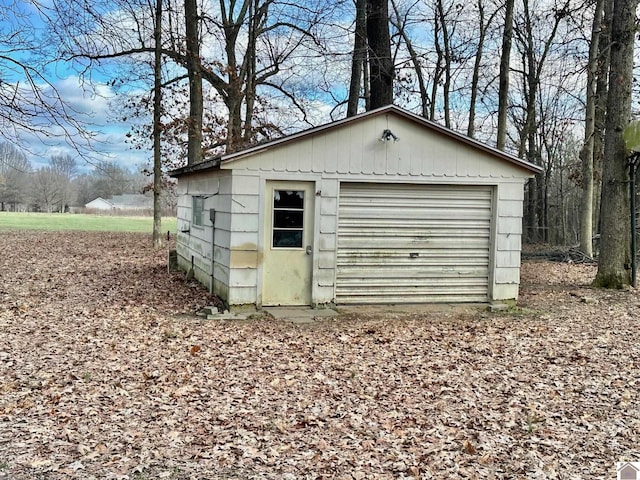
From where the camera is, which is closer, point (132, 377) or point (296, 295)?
point (132, 377)

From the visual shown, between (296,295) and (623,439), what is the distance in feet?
18.3

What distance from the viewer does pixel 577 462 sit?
3.97 meters

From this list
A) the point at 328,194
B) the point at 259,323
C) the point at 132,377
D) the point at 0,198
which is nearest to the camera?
the point at 132,377

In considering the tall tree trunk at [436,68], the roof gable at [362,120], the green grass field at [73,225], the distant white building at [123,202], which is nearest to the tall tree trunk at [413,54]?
the tall tree trunk at [436,68]

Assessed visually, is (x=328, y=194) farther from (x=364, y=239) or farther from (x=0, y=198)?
(x=0, y=198)

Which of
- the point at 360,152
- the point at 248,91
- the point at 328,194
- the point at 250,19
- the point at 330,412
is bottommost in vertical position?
the point at 330,412

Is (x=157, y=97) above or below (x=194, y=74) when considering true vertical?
below

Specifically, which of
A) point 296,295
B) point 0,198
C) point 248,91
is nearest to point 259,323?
point 296,295

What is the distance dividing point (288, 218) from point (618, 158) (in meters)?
7.02

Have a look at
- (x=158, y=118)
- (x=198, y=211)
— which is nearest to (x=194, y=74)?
(x=158, y=118)

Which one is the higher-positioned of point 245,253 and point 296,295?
point 245,253

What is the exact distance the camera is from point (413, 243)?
9672mm

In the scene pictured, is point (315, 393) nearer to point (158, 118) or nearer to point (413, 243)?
point (413, 243)

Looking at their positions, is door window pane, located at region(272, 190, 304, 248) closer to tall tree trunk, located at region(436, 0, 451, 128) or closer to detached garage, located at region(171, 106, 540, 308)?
detached garage, located at region(171, 106, 540, 308)
